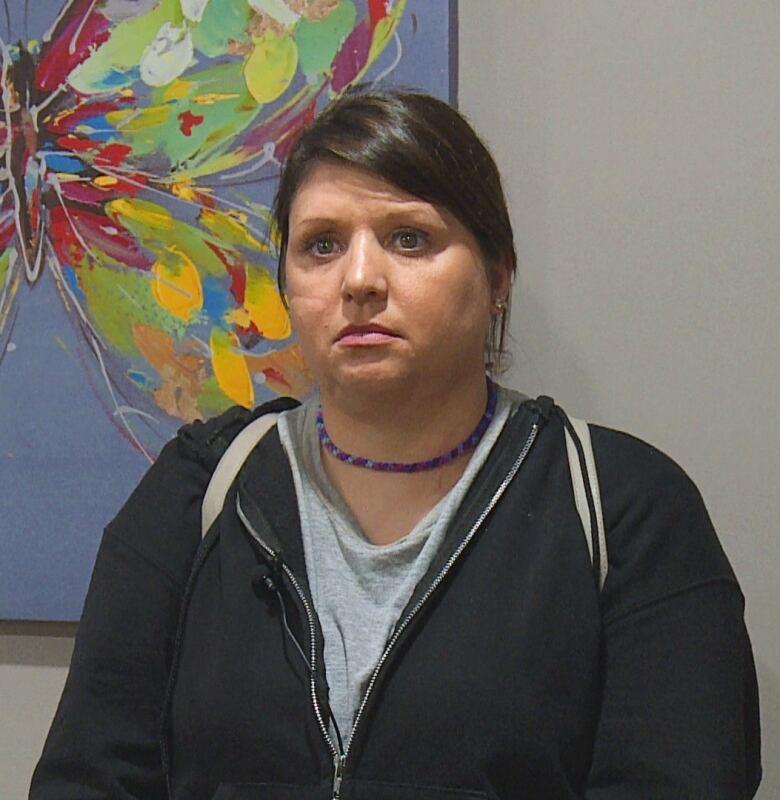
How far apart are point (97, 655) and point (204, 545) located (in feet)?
0.35

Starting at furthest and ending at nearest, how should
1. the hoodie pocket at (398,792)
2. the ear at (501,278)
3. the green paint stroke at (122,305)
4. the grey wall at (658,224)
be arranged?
1. the green paint stroke at (122,305)
2. the grey wall at (658,224)
3. the ear at (501,278)
4. the hoodie pocket at (398,792)

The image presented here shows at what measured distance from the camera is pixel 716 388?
96 centimetres

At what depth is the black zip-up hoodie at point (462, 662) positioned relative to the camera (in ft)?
2.32

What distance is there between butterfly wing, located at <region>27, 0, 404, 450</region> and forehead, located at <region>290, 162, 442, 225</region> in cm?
25

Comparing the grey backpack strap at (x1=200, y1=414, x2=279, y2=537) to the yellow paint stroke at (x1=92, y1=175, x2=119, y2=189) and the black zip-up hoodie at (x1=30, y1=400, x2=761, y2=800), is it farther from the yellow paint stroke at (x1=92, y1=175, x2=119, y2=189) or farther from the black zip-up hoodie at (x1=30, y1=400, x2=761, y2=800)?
the yellow paint stroke at (x1=92, y1=175, x2=119, y2=189)

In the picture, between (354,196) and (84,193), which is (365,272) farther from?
(84,193)

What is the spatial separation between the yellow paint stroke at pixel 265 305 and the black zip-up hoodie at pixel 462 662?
0.75 feet

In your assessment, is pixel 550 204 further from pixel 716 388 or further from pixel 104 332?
pixel 104 332

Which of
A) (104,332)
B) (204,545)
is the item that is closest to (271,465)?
(204,545)

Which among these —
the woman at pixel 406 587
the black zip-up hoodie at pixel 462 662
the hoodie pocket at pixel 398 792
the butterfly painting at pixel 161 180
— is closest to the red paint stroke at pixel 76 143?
the butterfly painting at pixel 161 180

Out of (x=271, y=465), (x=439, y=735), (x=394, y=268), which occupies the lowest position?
(x=439, y=735)

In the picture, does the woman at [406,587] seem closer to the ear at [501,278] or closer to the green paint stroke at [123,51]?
the ear at [501,278]

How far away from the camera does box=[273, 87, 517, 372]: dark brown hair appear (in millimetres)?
755

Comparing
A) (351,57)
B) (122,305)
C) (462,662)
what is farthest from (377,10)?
(462,662)
